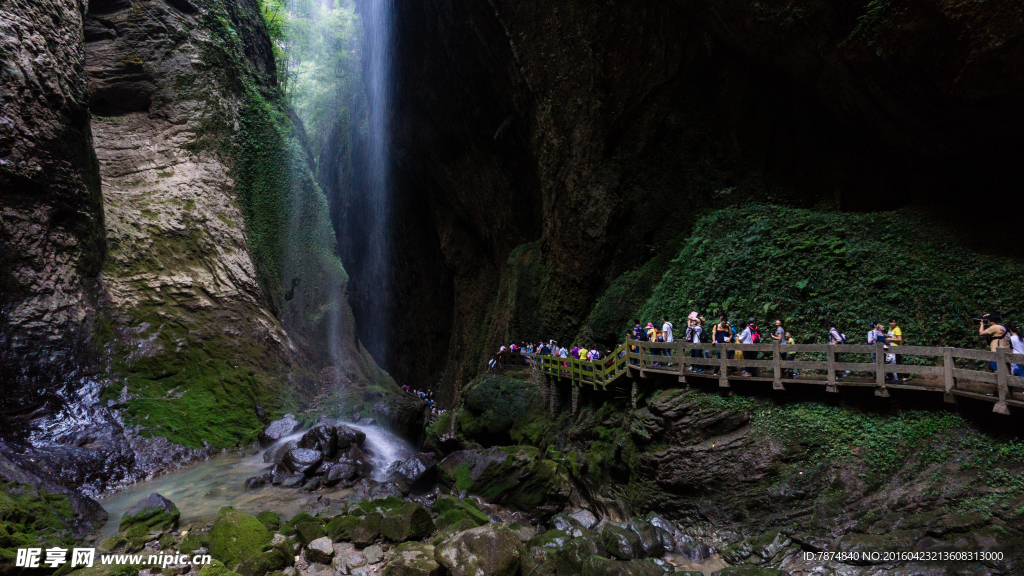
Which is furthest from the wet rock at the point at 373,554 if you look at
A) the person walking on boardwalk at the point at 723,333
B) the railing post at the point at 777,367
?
the person walking on boardwalk at the point at 723,333

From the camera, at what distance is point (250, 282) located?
72.1 feet

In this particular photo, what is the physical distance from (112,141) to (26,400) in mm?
12193

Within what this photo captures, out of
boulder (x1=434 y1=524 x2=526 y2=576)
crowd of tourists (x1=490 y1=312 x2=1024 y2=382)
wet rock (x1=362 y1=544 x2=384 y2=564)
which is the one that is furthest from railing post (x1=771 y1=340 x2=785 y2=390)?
wet rock (x1=362 y1=544 x2=384 y2=564)

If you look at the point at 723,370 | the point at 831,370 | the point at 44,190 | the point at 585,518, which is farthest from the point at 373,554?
the point at 44,190

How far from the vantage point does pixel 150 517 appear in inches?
418

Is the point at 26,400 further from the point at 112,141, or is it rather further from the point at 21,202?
the point at 112,141

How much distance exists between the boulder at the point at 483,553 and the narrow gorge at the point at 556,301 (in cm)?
5

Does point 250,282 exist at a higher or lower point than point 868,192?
lower

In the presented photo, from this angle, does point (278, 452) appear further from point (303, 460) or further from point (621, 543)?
point (621, 543)

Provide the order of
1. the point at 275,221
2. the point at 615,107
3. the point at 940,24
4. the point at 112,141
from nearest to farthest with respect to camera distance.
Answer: the point at 940,24 → the point at 615,107 → the point at 112,141 → the point at 275,221

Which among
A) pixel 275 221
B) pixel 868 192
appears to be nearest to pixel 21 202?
pixel 275 221

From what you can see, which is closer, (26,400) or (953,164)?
(953,164)

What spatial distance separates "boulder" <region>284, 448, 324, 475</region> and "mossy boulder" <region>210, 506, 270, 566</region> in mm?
5687

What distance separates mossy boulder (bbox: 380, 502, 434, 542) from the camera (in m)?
9.72
